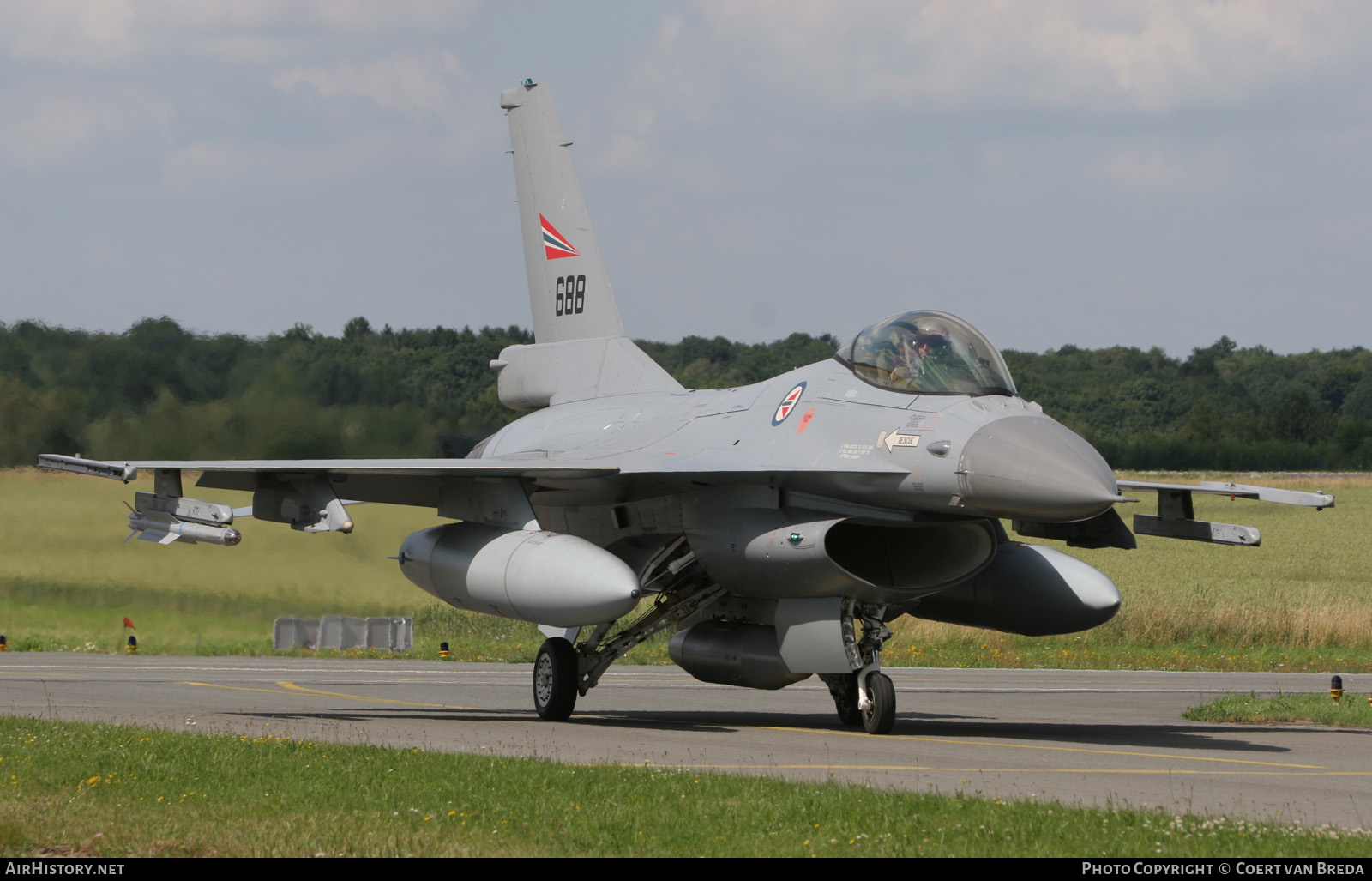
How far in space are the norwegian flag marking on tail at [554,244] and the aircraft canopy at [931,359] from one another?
656 centimetres

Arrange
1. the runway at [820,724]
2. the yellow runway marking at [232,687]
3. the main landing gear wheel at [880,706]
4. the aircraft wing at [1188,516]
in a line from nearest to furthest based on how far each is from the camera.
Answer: the runway at [820,724] → the main landing gear wheel at [880,706] → the aircraft wing at [1188,516] → the yellow runway marking at [232,687]

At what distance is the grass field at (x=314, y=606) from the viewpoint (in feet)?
78.8

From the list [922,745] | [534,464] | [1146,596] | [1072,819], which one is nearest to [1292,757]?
[922,745]

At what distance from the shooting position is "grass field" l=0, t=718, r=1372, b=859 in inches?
284

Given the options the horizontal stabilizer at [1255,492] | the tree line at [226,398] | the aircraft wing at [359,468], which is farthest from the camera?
the tree line at [226,398]

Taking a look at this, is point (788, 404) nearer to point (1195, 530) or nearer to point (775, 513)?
point (775, 513)

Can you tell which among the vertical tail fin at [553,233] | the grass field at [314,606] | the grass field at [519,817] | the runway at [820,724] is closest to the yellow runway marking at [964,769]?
the runway at [820,724]

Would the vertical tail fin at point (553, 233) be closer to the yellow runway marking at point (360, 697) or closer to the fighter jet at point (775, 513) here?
the fighter jet at point (775, 513)

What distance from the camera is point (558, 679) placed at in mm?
14922

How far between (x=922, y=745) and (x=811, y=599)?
172cm

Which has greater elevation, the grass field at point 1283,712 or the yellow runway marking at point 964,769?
the yellow runway marking at point 964,769

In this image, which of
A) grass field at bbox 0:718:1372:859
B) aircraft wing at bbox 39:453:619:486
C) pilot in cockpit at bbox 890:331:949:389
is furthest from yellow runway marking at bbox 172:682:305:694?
pilot in cockpit at bbox 890:331:949:389

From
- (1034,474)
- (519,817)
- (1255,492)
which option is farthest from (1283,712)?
(519,817)

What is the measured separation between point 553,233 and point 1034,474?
9242 mm
